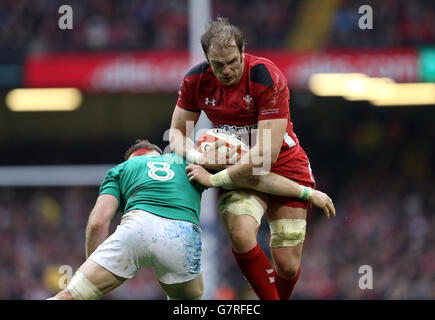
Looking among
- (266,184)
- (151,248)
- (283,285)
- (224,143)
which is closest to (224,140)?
(224,143)

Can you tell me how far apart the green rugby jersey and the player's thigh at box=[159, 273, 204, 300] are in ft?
1.08

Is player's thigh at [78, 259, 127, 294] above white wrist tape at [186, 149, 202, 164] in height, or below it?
below

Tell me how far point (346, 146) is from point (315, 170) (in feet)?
2.65

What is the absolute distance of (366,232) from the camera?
12.4 m

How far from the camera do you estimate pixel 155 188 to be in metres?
4.00

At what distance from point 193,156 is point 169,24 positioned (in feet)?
28.0

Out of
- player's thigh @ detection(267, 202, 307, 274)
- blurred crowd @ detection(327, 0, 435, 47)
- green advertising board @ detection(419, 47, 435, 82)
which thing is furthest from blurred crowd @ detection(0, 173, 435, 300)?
player's thigh @ detection(267, 202, 307, 274)

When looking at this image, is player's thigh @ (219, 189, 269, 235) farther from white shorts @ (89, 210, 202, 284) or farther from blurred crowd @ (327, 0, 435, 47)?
blurred crowd @ (327, 0, 435, 47)

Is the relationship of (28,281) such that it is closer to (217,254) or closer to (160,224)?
(217,254)

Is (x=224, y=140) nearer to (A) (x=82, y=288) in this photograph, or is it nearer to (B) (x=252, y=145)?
(B) (x=252, y=145)

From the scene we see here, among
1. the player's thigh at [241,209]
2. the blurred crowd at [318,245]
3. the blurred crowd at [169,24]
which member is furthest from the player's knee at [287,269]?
the blurred crowd at [169,24]

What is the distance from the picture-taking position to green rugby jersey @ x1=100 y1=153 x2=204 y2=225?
3953mm

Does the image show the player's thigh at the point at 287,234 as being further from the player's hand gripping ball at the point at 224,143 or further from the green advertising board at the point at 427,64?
the green advertising board at the point at 427,64

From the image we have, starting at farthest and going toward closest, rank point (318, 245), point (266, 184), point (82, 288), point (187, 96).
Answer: point (318, 245)
point (187, 96)
point (266, 184)
point (82, 288)
